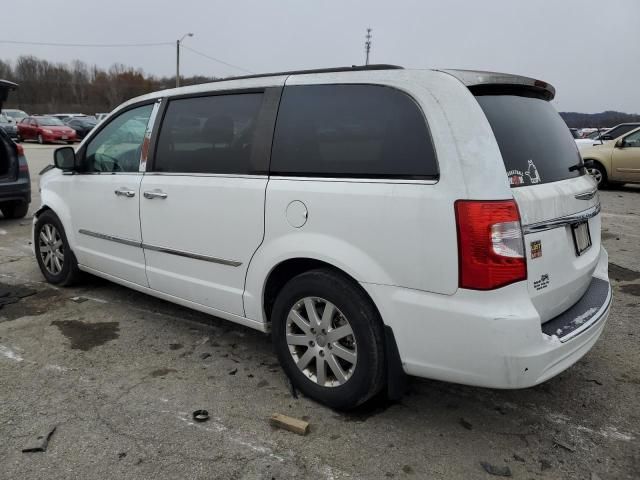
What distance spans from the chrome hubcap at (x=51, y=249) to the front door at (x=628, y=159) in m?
11.6

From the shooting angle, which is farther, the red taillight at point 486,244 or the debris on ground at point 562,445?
the debris on ground at point 562,445

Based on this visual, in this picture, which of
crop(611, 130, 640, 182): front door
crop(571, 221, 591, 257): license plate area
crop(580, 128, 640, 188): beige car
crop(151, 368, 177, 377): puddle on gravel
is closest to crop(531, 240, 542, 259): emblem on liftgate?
crop(571, 221, 591, 257): license plate area

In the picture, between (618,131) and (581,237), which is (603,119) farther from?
(581,237)

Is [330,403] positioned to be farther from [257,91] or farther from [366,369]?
[257,91]

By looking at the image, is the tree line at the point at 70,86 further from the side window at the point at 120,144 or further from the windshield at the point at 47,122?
the side window at the point at 120,144

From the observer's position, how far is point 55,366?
11.2 ft

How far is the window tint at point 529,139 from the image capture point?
2.49 metres

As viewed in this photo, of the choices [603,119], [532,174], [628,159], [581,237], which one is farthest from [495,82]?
[603,119]

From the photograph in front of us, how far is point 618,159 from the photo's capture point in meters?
11.9

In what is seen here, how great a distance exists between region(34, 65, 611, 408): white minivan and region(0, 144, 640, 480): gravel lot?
31 centimetres

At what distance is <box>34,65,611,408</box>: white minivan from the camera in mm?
2326

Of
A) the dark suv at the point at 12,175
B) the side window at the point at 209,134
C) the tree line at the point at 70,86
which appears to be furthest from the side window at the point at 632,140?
the tree line at the point at 70,86

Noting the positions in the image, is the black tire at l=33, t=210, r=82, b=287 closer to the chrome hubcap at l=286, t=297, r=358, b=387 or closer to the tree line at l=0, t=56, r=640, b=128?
the chrome hubcap at l=286, t=297, r=358, b=387

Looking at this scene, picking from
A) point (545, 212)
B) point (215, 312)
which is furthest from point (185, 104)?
point (545, 212)
